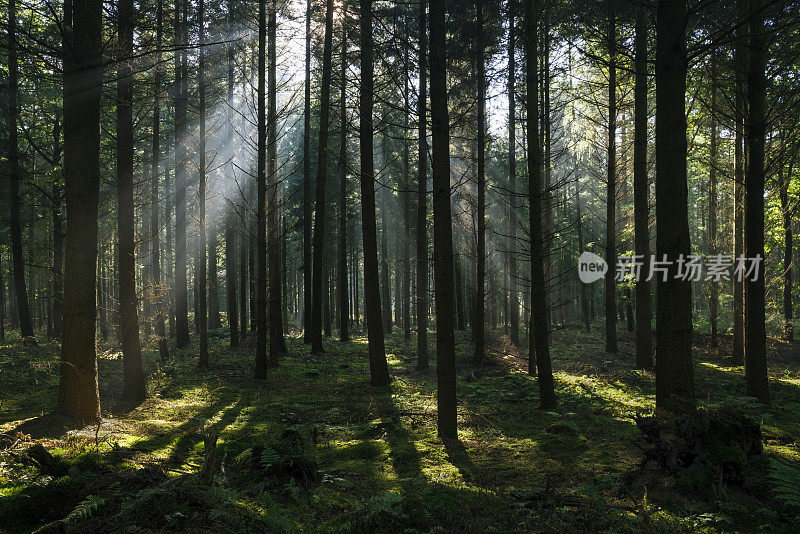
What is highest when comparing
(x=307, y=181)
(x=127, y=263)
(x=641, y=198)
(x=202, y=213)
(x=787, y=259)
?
(x=307, y=181)

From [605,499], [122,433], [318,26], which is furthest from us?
[318,26]

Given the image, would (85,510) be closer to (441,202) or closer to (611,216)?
(441,202)

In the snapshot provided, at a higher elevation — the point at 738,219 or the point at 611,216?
the point at 611,216

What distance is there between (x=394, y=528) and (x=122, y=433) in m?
4.76

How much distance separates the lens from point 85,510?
3.57 m

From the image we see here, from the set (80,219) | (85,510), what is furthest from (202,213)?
(85,510)

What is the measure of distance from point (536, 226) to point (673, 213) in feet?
9.76

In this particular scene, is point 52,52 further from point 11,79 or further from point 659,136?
point 11,79

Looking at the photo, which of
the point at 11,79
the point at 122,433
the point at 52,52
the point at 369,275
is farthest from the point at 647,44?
the point at 11,79

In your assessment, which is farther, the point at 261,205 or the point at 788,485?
the point at 261,205

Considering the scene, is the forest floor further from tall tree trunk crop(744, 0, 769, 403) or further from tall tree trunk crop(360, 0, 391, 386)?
tall tree trunk crop(744, 0, 769, 403)

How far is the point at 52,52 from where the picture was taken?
243 inches

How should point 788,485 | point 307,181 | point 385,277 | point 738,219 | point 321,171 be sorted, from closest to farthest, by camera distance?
point 788,485, point 738,219, point 321,171, point 307,181, point 385,277

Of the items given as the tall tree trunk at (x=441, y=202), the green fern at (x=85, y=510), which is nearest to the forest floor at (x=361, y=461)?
the green fern at (x=85, y=510)
